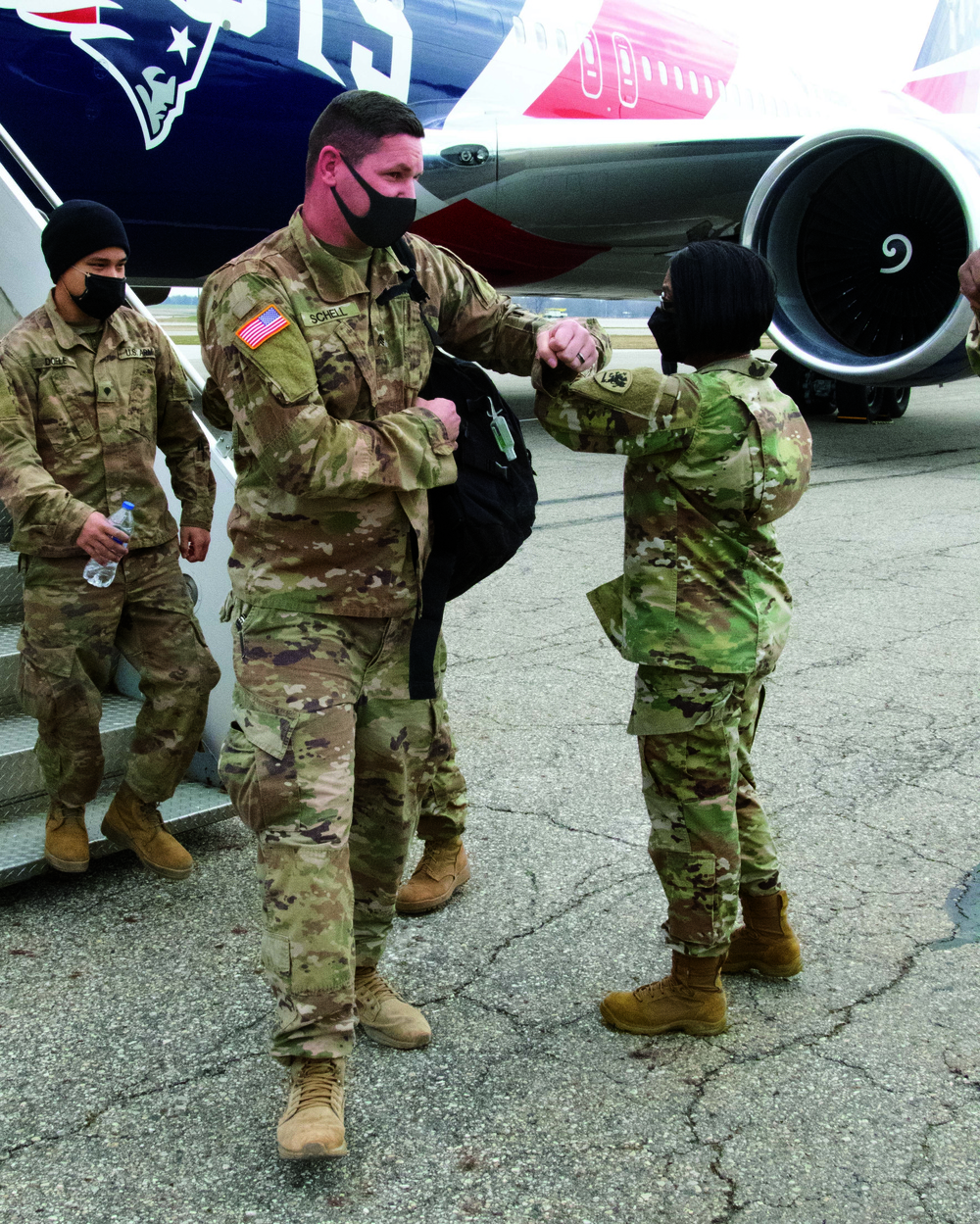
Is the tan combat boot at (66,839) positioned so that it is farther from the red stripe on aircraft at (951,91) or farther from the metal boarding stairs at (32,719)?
the red stripe on aircraft at (951,91)

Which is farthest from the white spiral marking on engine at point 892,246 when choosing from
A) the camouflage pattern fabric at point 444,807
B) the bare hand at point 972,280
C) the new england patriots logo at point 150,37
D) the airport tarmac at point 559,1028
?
the camouflage pattern fabric at point 444,807

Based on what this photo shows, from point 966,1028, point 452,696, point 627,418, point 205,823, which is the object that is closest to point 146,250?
point 452,696

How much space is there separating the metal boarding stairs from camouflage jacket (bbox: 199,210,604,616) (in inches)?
47.2

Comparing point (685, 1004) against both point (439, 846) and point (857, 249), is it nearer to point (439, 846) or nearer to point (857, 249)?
point (439, 846)

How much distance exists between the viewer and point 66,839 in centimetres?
301

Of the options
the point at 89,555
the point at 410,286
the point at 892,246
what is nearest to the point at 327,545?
the point at 410,286

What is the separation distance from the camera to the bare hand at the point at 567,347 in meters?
2.26

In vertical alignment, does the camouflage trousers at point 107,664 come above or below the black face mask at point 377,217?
below

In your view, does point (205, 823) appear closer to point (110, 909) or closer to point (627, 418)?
point (110, 909)

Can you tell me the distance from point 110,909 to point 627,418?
181 cm

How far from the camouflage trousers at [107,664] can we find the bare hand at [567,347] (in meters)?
1.35

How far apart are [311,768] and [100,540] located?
1.03 metres

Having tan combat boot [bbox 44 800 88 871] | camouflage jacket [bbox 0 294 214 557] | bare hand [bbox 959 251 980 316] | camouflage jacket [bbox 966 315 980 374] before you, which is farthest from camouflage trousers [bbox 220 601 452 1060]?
camouflage jacket [bbox 966 315 980 374]

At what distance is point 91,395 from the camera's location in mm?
3029
